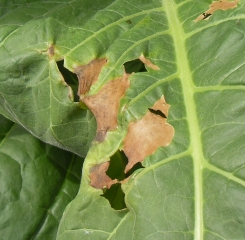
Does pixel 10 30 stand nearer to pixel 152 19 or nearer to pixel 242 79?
pixel 152 19

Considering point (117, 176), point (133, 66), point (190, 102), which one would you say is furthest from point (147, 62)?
point (117, 176)

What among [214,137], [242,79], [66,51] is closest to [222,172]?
[214,137]

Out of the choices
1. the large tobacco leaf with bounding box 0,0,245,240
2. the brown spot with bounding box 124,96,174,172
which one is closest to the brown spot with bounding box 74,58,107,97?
the large tobacco leaf with bounding box 0,0,245,240

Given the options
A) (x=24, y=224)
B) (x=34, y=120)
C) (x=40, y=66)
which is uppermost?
(x=40, y=66)

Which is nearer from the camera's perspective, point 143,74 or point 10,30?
point 143,74

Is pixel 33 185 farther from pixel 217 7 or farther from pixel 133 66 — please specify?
pixel 217 7

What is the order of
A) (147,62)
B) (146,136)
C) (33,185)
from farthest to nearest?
(33,185)
(147,62)
(146,136)
